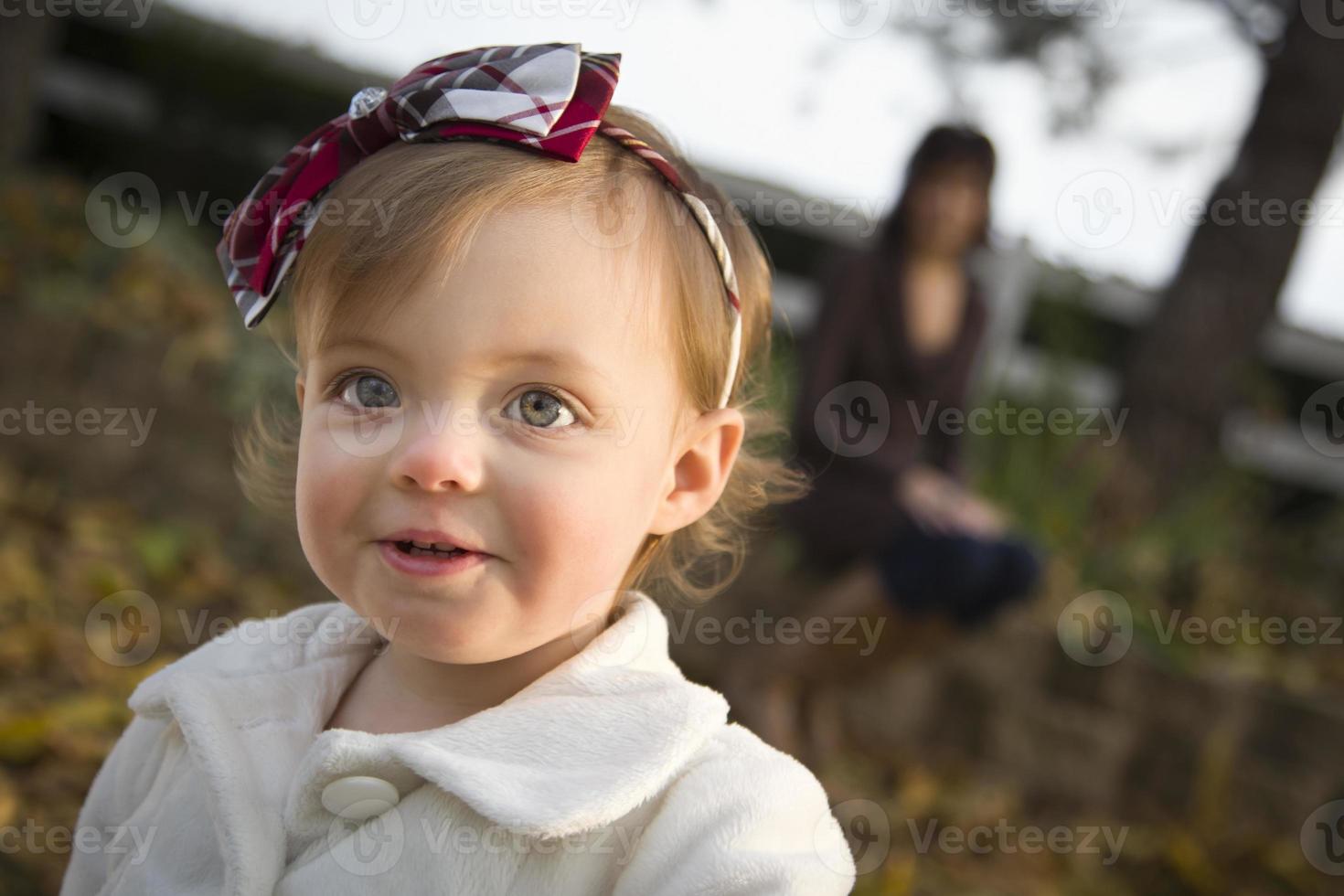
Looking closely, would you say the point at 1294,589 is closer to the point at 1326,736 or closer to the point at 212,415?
the point at 1326,736

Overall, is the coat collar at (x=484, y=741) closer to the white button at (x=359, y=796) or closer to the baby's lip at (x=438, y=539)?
the white button at (x=359, y=796)

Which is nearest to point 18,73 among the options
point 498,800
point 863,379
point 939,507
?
point 863,379

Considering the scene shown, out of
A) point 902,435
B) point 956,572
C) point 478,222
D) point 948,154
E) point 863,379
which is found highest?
point 948,154

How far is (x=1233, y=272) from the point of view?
495 cm

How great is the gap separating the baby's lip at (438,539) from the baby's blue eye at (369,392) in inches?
5.7

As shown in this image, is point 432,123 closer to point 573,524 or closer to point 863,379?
point 573,524

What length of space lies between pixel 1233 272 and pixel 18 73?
555 centimetres

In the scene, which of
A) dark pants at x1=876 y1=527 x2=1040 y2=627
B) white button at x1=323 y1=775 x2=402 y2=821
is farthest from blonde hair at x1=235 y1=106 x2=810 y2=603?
dark pants at x1=876 y1=527 x2=1040 y2=627

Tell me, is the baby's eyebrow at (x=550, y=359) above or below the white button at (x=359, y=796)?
above

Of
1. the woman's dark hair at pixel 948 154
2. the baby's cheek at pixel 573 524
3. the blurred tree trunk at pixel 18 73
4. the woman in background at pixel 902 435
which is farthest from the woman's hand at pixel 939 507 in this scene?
the blurred tree trunk at pixel 18 73

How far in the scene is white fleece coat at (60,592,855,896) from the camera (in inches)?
47.4

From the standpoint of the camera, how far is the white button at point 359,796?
1274mm

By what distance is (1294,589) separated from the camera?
5.17 m

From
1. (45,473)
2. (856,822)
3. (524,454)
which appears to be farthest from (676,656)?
(524,454)
